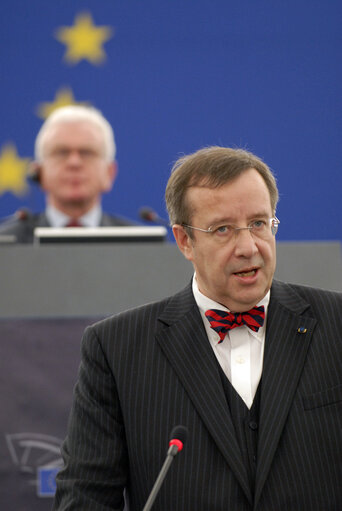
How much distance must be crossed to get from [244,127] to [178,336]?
13.4 ft

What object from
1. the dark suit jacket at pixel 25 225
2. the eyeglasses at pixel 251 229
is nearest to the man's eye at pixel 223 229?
the eyeglasses at pixel 251 229

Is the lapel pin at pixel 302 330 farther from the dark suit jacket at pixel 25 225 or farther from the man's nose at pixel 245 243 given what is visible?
the dark suit jacket at pixel 25 225

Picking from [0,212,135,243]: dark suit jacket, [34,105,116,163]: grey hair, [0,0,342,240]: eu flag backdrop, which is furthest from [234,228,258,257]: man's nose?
[0,0,342,240]: eu flag backdrop

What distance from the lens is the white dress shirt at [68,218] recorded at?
17.1 feet

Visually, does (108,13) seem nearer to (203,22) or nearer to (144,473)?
(203,22)

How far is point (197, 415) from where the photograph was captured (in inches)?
78.3

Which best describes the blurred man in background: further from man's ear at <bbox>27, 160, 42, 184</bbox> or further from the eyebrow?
the eyebrow

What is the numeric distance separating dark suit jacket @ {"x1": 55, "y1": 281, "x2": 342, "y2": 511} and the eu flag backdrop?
12.8ft

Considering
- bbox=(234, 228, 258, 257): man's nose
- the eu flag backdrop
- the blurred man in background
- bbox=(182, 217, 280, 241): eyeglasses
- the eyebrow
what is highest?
the eu flag backdrop

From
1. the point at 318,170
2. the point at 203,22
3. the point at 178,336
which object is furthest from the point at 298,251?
the point at 203,22

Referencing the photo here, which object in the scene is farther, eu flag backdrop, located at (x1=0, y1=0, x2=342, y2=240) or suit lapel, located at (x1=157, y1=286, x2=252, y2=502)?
eu flag backdrop, located at (x1=0, y1=0, x2=342, y2=240)

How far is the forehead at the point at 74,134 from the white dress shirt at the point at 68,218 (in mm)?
432

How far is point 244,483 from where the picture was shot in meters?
1.88

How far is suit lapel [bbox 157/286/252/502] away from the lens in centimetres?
192
